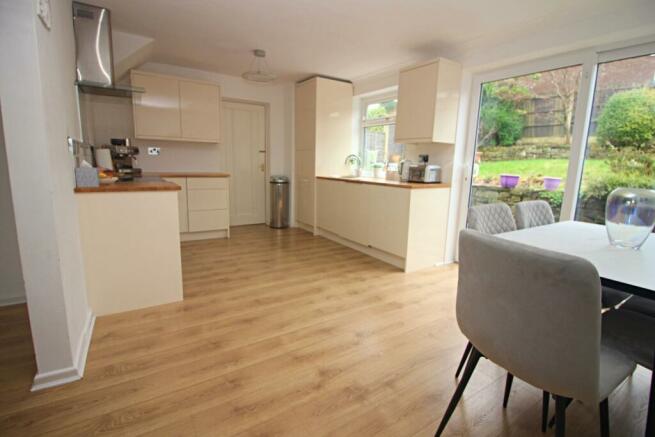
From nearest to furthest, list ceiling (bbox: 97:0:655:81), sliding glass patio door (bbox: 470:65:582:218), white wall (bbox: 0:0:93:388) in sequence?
1. white wall (bbox: 0:0:93:388)
2. ceiling (bbox: 97:0:655:81)
3. sliding glass patio door (bbox: 470:65:582:218)

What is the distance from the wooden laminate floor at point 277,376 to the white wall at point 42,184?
0.73 feet

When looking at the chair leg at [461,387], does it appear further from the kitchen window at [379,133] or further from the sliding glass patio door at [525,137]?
the kitchen window at [379,133]

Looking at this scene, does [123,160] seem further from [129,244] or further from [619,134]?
[619,134]

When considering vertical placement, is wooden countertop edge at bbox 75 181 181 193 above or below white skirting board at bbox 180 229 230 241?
above

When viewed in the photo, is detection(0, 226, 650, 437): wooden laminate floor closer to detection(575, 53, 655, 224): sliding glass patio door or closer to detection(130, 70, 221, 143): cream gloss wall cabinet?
detection(575, 53, 655, 224): sliding glass patio door

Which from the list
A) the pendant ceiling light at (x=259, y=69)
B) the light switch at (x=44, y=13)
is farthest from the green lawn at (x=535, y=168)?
the light switch at (x=44, y=13)

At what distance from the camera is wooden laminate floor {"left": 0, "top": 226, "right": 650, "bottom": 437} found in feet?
4.48

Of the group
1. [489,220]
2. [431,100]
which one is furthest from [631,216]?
[431,100]

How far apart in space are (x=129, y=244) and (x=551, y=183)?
3517 mm

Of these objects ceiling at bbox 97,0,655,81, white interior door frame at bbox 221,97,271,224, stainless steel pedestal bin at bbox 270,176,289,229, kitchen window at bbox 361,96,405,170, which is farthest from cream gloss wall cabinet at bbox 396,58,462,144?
white interior door frame at bbox 221,97,271,224

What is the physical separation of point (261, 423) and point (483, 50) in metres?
3.53

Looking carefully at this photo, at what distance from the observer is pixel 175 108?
163 inches

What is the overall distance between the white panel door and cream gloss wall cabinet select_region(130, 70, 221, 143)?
64 centimetres

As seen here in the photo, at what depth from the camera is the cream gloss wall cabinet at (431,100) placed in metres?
3.15
